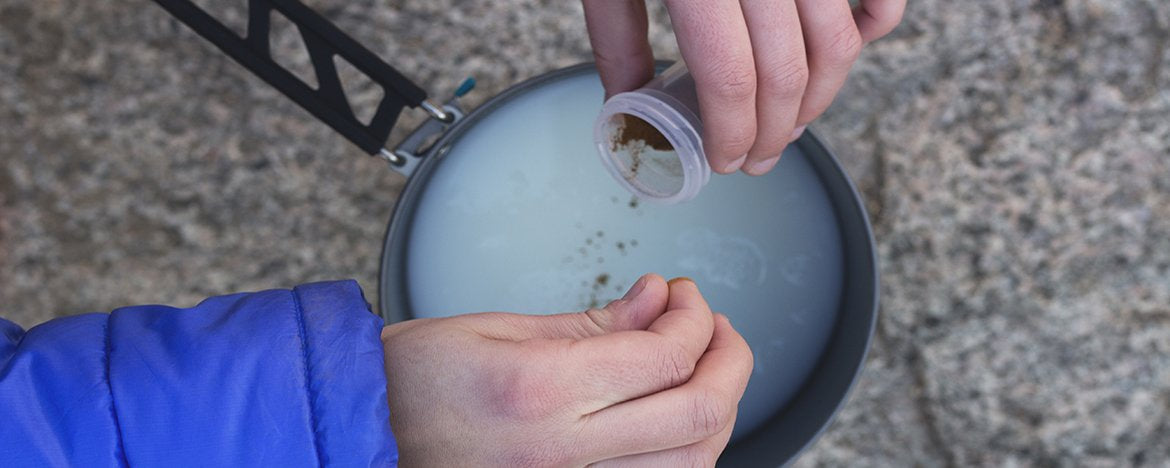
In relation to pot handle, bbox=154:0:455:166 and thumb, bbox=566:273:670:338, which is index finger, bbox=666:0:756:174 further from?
pot handle, bbox=154:0:455:166

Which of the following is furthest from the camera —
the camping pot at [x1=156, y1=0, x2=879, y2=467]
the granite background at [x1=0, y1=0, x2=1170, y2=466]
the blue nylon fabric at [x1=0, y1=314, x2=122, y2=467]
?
the granite background at [x1=0, y1=0, x2=1170, y2=466]

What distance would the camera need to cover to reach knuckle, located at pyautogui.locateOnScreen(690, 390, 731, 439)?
50 cm

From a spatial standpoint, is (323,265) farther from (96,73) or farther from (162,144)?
(96,73)

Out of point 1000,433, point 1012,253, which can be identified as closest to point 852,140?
point 1012,253

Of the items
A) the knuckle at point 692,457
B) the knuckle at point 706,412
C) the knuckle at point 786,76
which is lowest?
the knuckle at point 692,457

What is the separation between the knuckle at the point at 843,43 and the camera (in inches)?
21.9

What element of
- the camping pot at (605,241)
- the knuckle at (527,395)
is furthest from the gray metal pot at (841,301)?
the knuckle at (527,395)

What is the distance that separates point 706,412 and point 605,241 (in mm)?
251

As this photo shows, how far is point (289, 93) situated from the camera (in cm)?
68

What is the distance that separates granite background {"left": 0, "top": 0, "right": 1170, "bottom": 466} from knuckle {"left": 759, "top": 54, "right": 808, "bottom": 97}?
442mm

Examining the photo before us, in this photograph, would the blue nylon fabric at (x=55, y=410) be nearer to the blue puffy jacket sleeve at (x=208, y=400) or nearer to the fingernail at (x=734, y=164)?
the blue puffy jacket sleeve at (x=208, y=400)

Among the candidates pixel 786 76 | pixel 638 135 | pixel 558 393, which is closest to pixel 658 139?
pixel 638 135

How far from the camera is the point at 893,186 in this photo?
38.6 inches

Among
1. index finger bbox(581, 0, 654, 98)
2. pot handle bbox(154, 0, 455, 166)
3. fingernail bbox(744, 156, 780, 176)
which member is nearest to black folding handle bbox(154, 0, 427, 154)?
pot handle bbox(154, 0, 455, 166)
